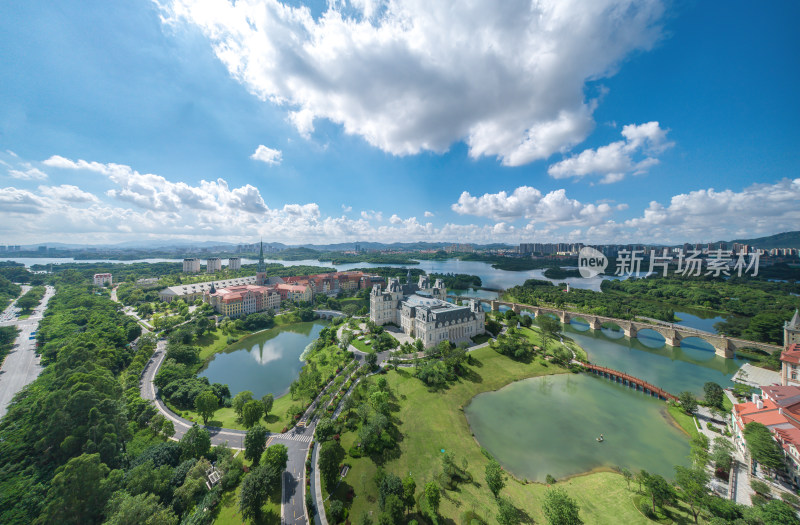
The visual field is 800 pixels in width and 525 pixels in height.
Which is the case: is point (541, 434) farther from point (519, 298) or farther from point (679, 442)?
point (519, 298)

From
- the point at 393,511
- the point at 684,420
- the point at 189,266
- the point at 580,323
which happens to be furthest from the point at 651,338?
the point at 189,266

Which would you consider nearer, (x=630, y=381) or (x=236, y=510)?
(x=236, y=510)

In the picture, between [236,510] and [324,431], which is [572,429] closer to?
[324,431]

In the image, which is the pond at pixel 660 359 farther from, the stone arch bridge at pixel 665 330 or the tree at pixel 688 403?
the tree at pixel 688 403

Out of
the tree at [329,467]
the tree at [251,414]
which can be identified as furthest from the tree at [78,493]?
the tree at [329,467]

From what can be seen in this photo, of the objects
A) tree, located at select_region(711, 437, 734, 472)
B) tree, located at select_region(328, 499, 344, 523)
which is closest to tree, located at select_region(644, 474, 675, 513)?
tree, located at select_region(711, 437, 734, 472)

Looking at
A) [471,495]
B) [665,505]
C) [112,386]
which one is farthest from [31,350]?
[665,505]
